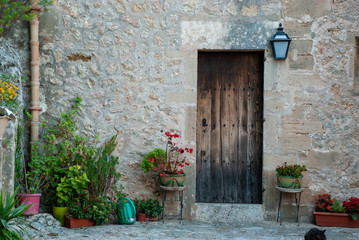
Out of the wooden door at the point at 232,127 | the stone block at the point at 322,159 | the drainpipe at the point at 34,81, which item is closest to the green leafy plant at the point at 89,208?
the drainpipe at the point at 34,81

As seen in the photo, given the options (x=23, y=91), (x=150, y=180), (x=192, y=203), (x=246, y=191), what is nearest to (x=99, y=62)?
(x=23, y=91)

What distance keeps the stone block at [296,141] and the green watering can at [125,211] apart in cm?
199

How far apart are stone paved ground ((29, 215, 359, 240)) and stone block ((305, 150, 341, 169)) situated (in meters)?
0.74

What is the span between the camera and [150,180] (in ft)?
19.6

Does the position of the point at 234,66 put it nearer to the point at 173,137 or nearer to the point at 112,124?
the point at 173,137

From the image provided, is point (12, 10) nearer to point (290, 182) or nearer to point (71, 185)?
point (71, 185)

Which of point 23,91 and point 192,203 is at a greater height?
point 23,91

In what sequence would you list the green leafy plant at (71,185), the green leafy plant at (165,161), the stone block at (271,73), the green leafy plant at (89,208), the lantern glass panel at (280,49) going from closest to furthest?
the green leafy plant at (89,208) < the green leafy plant at (71,185) < the green leafy plant at (165,161) < the lantern glass panel at (280,49) < the stone block at (271,73)

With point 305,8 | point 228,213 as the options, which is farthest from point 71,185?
point 305,8

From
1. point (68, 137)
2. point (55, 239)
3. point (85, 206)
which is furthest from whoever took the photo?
point (68, 137)

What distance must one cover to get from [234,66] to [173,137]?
1213mm

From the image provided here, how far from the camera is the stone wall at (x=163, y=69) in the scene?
5914mm

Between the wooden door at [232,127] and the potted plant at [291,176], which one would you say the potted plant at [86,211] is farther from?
the potted plant at [291,176]

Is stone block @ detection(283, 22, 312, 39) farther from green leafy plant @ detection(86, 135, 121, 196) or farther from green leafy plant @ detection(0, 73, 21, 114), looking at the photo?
green leafy plant @ detection(0, 73, 21, 114)
